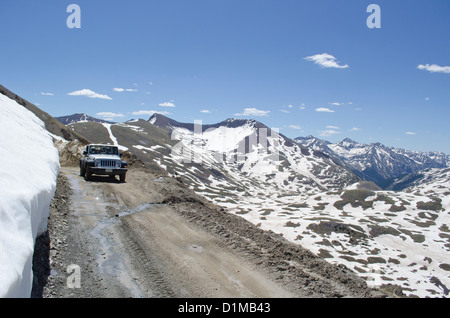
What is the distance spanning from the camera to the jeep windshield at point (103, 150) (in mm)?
25589

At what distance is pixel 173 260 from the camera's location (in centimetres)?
946

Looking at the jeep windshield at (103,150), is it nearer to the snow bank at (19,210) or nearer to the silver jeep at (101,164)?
the silver jeep at (101,164)

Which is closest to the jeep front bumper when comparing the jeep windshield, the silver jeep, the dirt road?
the silver jeep

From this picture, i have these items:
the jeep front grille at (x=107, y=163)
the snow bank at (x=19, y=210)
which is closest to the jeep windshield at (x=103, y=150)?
the jeep front grille at (x=107, y=163)

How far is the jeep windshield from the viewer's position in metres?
25.6

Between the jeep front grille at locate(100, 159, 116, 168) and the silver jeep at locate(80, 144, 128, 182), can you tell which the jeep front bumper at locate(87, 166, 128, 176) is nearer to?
the silver jeep at locate(80, 144, 128, 182)

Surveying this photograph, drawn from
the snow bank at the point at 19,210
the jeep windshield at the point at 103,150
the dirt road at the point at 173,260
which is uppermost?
the jeep windshield at the point at 103,150

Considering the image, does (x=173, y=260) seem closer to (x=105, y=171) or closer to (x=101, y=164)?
(x=105, y=171)

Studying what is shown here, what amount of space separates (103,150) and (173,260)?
19.3 metres

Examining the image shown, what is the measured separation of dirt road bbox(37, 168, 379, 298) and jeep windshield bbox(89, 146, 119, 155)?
36.6 ft

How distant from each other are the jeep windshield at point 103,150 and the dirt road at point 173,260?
11.2 metres
